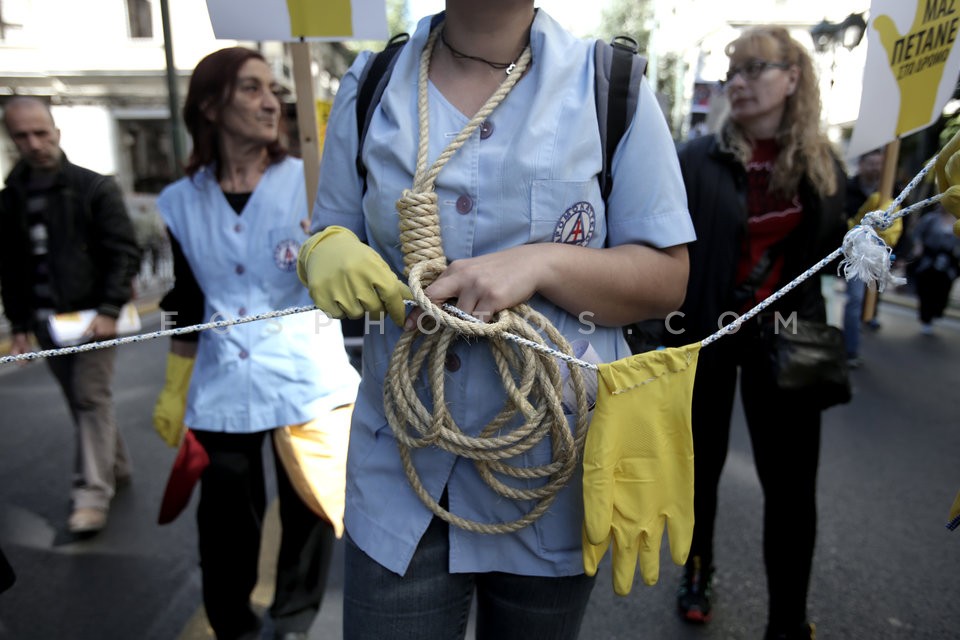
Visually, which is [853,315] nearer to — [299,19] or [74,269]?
[299,19]

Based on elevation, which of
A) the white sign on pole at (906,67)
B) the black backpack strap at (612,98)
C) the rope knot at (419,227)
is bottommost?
the rope knot at (419,227)

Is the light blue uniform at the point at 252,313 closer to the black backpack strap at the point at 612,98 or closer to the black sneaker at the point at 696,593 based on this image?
the black backpack strap at the point at 612,98

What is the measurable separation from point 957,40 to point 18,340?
394 cm

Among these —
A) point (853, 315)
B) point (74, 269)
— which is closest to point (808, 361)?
point (74, 269)

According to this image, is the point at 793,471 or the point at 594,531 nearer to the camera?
the point at 594,531

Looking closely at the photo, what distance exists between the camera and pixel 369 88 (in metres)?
1.27

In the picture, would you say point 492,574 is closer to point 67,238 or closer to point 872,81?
point 872,81

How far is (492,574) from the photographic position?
1256mm

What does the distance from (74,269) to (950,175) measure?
350cm

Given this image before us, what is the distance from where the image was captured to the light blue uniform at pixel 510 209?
3.75 feet

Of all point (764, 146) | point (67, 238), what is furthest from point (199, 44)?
point (764, 146)

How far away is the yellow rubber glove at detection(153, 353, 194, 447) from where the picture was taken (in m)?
2.32

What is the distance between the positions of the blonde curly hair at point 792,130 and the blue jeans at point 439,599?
1517mm

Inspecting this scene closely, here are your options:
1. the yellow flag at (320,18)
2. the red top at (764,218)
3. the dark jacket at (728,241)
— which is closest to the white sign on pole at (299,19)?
the yellow flag at (320,18)
